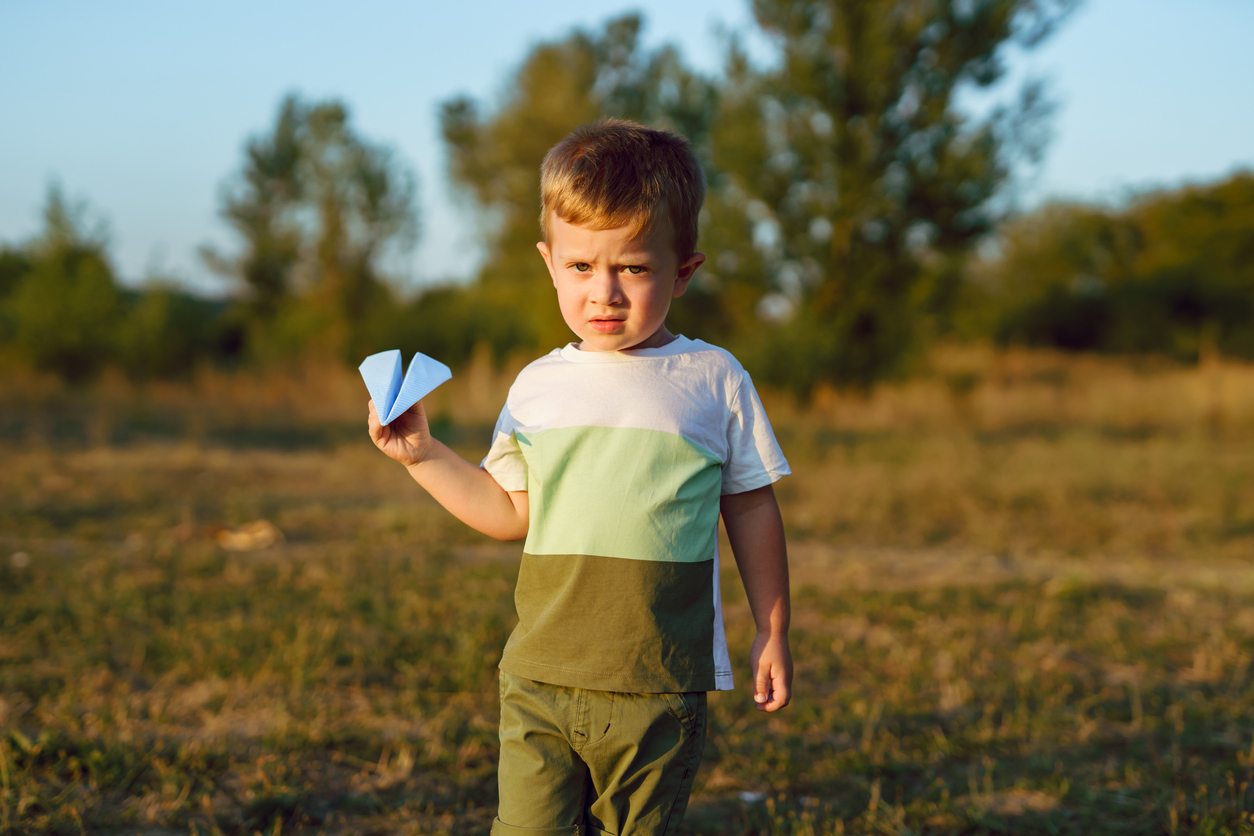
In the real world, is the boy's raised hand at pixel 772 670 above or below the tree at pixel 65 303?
below

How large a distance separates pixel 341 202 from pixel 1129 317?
2064 cm

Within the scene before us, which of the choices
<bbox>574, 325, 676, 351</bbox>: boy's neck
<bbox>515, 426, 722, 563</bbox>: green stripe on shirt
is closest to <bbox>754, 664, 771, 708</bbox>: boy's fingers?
<bbox>515, 426, 722, 563</bbox>: green stripe on shirt

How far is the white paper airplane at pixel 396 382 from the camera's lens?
4.80 feet

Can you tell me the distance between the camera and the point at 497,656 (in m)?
3.44

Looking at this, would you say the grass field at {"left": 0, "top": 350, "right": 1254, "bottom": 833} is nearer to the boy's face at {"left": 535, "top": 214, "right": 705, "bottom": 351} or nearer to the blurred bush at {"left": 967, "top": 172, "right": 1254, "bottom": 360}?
the boy's face at {"left": 535, "top": 214, "right": 705, "bottom": 351}

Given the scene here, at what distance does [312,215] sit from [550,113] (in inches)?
354

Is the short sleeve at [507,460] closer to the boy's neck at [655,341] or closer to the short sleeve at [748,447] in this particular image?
the boy's neck at [655,341]

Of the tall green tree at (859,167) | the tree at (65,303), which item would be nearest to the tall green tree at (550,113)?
the tall green tree at (859,167)

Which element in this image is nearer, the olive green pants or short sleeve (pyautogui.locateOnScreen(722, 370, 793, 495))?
the olive green pants

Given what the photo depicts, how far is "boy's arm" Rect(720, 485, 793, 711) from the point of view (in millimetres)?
1645

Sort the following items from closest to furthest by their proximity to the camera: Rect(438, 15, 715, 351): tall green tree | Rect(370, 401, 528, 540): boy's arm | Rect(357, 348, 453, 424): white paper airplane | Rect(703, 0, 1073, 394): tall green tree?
1. Rect(357, 348, 453, 424): white paper airplane
2. Rect(370, 401, 528, 540): boy's arm
3. Rect(703, 0, 1073, 394): tall green tree
4. Rect(438, 15, 715, 351): tall green tree

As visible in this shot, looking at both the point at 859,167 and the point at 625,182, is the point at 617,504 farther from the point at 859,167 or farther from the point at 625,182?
the point at 859,167

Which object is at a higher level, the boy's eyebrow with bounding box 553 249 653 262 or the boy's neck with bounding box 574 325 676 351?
the boy's eyebrow with bounding box 553 249 653 262

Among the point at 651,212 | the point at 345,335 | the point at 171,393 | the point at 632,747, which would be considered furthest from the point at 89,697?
the point at 345,335
